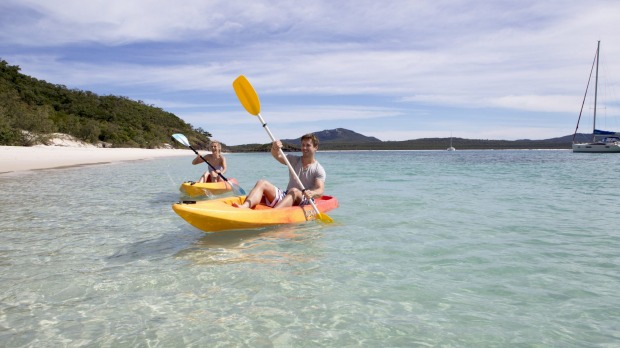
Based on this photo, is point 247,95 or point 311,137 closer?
point 311,137

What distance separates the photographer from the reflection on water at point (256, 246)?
15.5 ft

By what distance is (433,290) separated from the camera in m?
3.71

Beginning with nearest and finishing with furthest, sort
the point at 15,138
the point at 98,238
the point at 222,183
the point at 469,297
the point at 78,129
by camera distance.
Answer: the point at 469,297
the point at 98,238
the point at 222,183
the point at 15,138
the point at 78,129

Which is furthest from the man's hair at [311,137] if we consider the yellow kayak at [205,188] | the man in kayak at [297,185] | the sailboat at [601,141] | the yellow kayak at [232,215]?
the sailboat at [601,141]

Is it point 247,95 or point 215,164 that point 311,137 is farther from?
point 215,164

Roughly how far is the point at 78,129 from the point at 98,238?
43750 millimetres

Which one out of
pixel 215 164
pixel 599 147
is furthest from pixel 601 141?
pixel 215 164

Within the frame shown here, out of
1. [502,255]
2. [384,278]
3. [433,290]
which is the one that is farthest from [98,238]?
[502,255]

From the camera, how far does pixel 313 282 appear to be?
3.94m

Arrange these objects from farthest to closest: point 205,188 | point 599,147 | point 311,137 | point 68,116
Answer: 1. point 599,147
2. point 68,116
3. point 205,188
4. point 311,137

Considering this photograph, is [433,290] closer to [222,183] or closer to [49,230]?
[49,230]

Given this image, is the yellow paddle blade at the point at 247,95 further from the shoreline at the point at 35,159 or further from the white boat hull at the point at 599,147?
the white boat hull at the point at 599,147

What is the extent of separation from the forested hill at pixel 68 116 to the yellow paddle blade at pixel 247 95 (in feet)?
81.4

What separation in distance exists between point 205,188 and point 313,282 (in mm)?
6721
